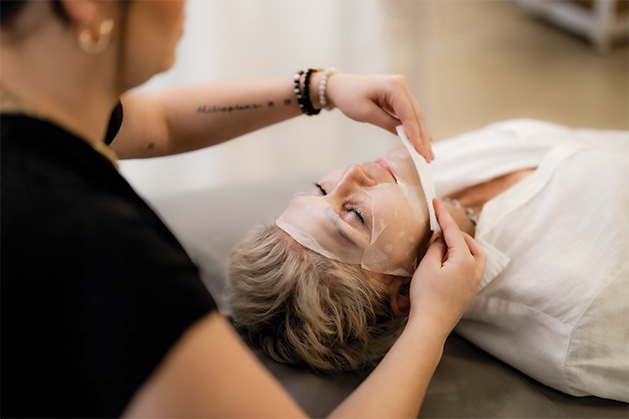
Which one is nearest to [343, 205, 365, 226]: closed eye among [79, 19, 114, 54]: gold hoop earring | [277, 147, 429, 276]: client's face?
[277, 147, 429, 276]: client's face

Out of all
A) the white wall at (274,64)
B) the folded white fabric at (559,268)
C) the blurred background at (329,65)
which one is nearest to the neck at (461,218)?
the folded white fabric at (559,268)

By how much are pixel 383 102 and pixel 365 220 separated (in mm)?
306

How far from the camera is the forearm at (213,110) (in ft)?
4.62

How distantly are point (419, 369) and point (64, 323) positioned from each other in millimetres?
561

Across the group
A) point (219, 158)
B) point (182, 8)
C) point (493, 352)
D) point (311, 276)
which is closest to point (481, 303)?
point (493, 352)

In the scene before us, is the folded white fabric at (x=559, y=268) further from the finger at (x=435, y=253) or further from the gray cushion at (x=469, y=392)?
the finger at (x=435, y=253)

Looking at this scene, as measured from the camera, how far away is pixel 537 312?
48.1 inches

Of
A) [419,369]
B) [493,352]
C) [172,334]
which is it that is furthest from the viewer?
[493,352]

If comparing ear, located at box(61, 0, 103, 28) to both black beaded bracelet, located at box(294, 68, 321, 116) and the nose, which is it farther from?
black beaded bracelet, located at box(294, 68, 321, 116)

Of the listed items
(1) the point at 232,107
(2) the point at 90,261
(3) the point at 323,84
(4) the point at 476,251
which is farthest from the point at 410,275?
(2) the point at 90,261

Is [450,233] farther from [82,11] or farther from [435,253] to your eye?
[82,11]

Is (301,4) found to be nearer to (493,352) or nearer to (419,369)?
(493,352)

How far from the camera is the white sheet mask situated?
119 centimetres

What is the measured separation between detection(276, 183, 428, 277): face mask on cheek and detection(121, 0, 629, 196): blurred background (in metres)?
0.68
